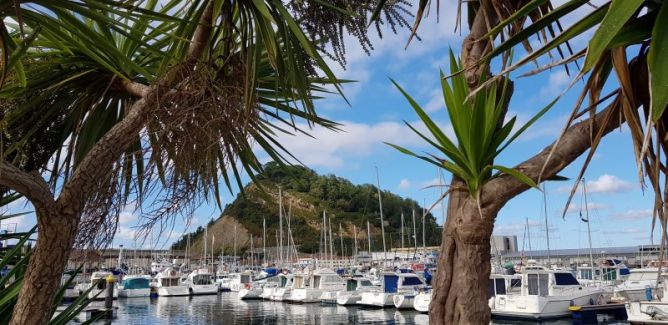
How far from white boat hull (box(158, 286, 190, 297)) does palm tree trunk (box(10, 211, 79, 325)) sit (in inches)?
1640

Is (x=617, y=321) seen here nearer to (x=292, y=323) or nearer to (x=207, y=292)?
(x=292, y=323)

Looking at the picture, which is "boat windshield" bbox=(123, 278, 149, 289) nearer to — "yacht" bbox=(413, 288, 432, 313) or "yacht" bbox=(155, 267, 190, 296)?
"yacht" bbox=(155, 267, 190, 296)

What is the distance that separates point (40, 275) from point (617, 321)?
24230mm

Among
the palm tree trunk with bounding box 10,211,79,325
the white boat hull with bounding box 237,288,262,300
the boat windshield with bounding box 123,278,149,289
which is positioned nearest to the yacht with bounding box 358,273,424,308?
the white boat hull with bounding box 237,288,262,300

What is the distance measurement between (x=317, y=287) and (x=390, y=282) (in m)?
6.15

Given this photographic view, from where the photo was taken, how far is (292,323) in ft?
83.6

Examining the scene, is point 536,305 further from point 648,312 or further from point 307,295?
point 307,295

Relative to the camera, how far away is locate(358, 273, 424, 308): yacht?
29.5 m

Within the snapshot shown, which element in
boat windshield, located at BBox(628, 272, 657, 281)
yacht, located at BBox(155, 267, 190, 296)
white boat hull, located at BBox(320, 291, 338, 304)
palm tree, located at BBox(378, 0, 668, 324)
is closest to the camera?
palm tree, located at BBox(378, 0, 668, 324)

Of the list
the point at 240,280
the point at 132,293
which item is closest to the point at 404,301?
the point at 132,293

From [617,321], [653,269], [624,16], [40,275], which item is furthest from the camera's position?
[653,269]

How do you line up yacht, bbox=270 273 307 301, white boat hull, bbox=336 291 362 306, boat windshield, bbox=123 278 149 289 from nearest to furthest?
white boat hull, bbox=336 291 362 306 < yacht, bbox=270 273 307 301 < boat windshield, bbox=123 278 149 289

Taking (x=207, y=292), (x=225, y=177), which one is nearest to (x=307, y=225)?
(x=207, y=292)

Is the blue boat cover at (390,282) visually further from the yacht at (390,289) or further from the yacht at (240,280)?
the yacht at (240,280)
